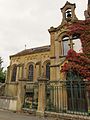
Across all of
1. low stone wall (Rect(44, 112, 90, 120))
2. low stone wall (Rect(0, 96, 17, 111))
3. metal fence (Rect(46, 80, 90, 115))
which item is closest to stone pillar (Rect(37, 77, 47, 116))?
low stone wall (Rect(44, 112, 90, 120))

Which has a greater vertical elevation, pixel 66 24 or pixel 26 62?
pixel 66 24

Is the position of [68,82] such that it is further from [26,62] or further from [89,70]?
[26,62]

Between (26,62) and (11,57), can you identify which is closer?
(26,62)

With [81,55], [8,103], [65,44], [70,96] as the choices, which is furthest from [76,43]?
[8,103]

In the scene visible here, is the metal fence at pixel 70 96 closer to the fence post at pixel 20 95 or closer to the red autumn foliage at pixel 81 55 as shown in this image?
the red autumn foliage at pixel 81 55

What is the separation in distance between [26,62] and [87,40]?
15.5 meters

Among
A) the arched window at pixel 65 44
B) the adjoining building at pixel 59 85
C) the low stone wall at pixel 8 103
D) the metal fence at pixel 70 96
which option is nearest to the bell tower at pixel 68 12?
Result: the adjoining building at pixel 59 85

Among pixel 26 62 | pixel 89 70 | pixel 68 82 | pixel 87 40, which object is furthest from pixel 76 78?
pixel 26 62

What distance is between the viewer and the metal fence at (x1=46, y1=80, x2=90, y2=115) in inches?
492

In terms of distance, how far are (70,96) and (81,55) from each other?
395cm

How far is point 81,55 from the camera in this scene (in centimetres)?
1362

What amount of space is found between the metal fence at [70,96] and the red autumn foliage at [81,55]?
3.70 feet

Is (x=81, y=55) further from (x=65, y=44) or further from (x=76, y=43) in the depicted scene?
A: (x=65, y=44)

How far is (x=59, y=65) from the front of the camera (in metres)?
15.7
